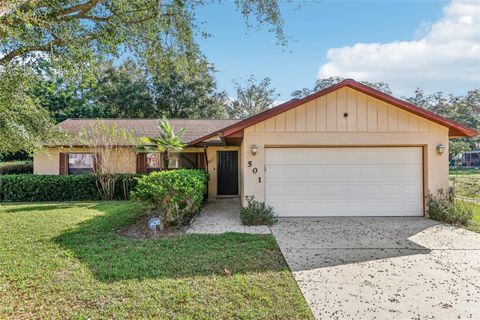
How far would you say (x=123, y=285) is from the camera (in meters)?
4.27

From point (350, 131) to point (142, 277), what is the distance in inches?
271

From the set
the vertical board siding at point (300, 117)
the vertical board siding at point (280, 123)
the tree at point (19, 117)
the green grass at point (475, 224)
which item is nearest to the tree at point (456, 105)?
the green grass at point (475, 224)

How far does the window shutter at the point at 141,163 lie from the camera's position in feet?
46.9

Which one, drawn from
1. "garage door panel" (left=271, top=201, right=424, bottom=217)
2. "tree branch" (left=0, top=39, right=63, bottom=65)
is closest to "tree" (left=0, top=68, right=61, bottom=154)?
"tree branch" (left=0, top=39, right=63, bottom=65)

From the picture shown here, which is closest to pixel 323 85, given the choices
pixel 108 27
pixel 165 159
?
pixel 165 159

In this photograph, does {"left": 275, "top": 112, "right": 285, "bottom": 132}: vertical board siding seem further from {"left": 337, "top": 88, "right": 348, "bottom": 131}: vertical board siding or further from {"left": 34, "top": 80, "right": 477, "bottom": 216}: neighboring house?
{"left": 337, "top": 88, "right": 348, "bottom": 131}: vertical board siding

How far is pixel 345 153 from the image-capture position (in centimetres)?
902

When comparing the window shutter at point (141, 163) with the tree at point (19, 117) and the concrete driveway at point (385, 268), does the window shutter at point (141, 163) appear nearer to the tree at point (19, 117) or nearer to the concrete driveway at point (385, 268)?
the tree at point (19, 117)

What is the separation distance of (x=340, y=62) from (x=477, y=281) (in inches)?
572

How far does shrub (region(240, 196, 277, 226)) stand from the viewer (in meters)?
8.15

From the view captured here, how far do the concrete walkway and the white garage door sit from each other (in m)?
1.36

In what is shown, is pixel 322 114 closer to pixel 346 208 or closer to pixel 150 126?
pixel 346 208

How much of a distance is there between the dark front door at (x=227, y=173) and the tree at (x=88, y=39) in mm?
6008

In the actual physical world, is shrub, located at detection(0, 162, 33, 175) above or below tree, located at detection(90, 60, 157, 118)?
below
